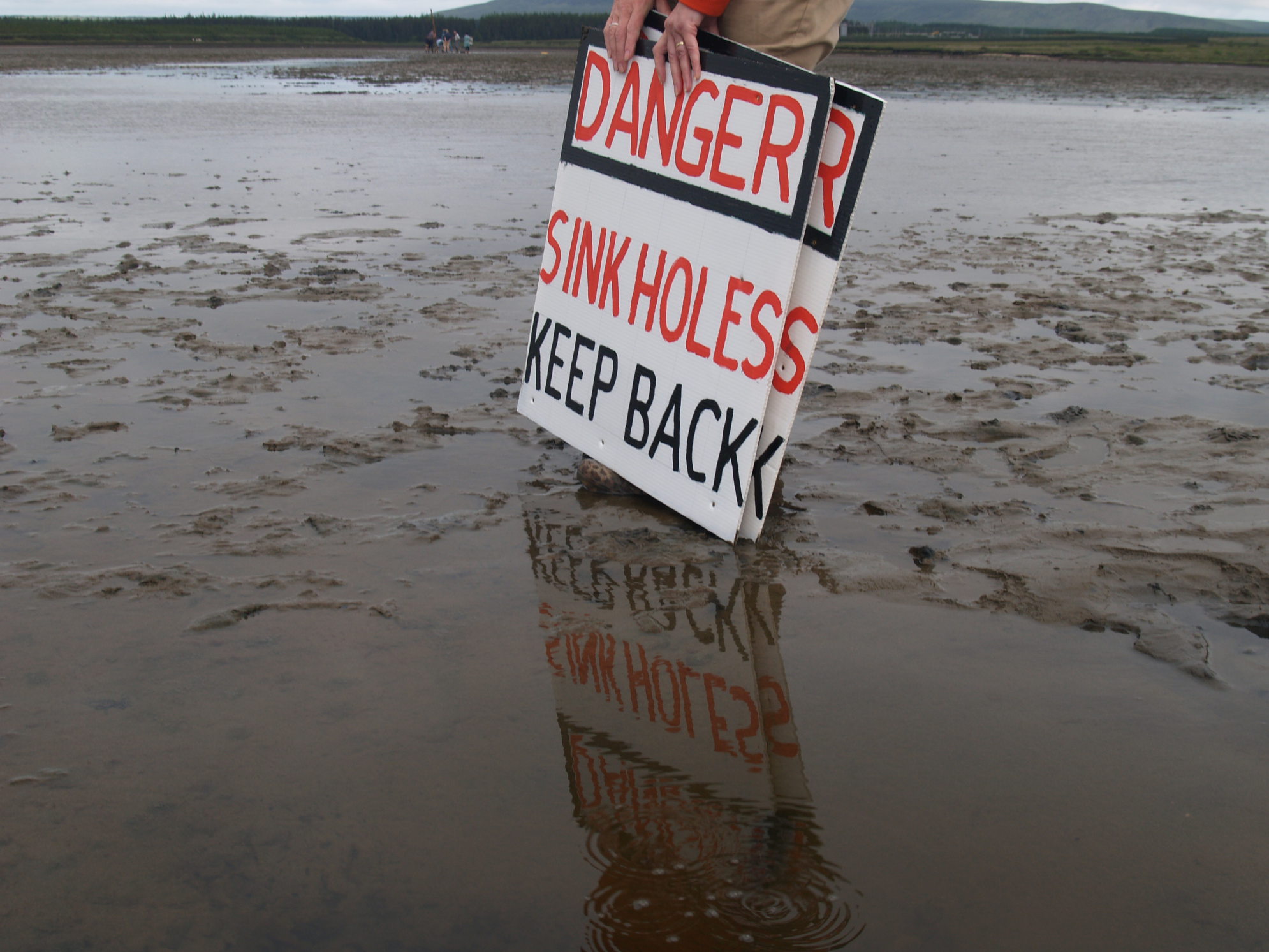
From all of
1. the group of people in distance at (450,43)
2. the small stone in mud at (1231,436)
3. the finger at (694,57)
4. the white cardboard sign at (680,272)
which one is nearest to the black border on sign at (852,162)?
the white cardboard sign at (680,272)

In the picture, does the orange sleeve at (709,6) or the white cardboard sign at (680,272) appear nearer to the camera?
the white cardboard sign at (680,272)

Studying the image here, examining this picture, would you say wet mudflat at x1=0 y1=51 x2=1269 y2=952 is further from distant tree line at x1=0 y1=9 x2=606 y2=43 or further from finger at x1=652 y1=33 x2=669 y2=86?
distant tree line at x1=0 y1=9 x2=606 y2=43

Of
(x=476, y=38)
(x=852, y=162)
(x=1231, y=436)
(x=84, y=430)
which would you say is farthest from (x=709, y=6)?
(x=476, y=38)

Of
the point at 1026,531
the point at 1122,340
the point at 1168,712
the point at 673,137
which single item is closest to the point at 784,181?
the point at 673,137

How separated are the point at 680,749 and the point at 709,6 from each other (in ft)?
6.71

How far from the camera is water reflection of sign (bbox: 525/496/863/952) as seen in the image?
4.99 feet

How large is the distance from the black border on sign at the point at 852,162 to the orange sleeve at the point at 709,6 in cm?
20

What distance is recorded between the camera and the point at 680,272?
293 centimetres

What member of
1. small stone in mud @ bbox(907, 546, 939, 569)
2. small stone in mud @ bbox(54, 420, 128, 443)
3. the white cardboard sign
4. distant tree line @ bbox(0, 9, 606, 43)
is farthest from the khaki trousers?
distant tree line @ bbox(0, 9, 606, 43)

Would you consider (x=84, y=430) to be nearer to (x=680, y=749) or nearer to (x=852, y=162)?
(x=680, y=749)

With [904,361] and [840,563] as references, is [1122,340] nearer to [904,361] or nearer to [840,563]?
[904,361]

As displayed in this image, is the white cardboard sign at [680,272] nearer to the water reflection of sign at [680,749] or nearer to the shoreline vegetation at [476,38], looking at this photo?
the water reflection of sign at [680,749]

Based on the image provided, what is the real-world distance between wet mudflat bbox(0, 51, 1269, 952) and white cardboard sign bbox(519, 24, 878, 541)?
0.22 meters

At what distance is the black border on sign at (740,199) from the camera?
2514mm
